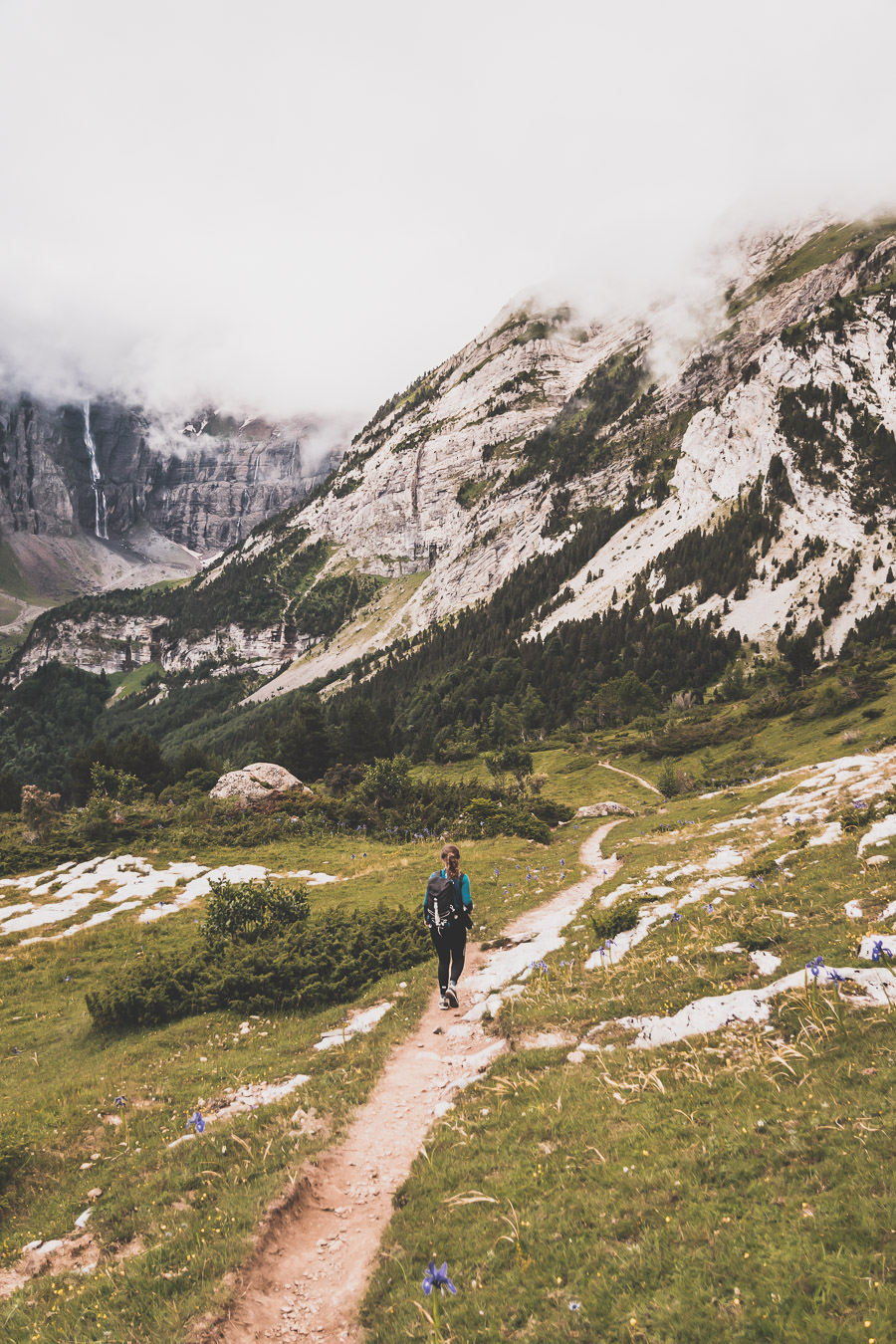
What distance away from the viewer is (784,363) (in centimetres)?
18600

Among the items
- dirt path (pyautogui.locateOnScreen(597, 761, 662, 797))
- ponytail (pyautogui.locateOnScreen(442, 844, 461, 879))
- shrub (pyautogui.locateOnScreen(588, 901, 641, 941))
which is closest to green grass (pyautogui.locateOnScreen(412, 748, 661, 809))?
dirt path (pyautogui.locateOnScreen(597, 761, 662, 797))

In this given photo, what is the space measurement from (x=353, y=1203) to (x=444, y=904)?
264 inches

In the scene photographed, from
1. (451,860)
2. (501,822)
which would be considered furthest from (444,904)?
(501,822)

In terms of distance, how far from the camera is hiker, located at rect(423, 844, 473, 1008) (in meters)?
13.9

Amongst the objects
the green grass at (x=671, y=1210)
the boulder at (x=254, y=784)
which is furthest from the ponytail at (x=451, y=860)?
the boulder at (x=254, y=784)

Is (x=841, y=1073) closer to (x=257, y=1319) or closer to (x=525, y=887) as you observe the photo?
(x=257, y=1319)

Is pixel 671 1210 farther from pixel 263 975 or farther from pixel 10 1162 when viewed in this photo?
pixel 263 975

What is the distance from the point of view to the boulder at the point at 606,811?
4993cm

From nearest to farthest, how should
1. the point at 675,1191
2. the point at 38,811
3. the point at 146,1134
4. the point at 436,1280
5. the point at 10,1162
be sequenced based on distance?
1. the point at 436,1280
2. the point at 675,1191
3. the point at 10,1162
4. the point at 146,1134
5. the point at 38,811

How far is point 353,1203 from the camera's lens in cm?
753

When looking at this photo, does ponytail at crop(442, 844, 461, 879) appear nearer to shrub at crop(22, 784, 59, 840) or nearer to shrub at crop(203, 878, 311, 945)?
shrub at crop(203, 878, 311, 945)

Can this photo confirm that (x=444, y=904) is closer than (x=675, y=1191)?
No

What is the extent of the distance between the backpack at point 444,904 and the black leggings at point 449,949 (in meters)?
0.14

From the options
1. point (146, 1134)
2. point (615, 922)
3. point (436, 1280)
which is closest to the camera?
point (436, 1280)
